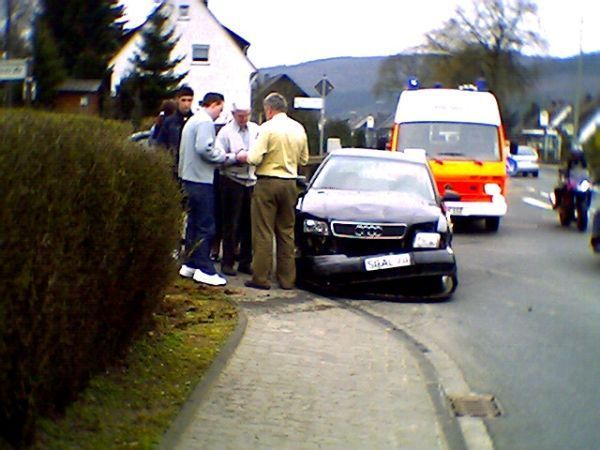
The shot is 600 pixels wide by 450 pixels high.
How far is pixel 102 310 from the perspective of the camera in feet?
19.1

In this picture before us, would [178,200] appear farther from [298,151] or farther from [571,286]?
[571,286]

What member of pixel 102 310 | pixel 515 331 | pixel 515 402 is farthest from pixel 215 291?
pixel 102 310

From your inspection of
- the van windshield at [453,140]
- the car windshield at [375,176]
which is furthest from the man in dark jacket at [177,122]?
the van windshield at [453,140]

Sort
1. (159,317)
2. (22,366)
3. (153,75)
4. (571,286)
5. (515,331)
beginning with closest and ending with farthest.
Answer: (22,366)
(159,317)
(515,331)
(571,286)
(153,75)

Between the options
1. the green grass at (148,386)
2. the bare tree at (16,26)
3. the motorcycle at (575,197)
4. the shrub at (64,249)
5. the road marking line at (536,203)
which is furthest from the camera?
the road marking line at (536,203)

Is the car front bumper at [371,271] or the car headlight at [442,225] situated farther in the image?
the car headlight at [442,225]

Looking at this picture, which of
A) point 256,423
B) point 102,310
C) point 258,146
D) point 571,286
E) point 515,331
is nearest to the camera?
point 102,310

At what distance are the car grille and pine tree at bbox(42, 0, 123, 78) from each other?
38.7 m

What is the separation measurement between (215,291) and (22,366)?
5579 millimetres

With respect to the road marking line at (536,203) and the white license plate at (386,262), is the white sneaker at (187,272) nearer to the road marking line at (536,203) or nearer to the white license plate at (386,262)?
the white license plate at (386,262)

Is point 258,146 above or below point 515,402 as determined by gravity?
above

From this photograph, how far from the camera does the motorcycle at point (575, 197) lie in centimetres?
2100

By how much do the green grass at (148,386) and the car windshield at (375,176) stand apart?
3.84m

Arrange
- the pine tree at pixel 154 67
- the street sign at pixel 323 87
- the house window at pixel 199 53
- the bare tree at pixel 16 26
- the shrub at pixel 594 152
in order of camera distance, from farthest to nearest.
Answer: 1. the house window at pixel 199 53
2. the pine tree at pixel 154 67
3. the street sign at pixel 323 87
4. the shrub at pixel 594 152
5. the bare tree at pixel 16 26
